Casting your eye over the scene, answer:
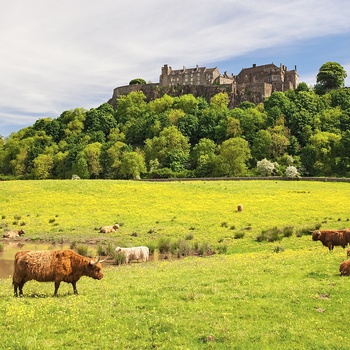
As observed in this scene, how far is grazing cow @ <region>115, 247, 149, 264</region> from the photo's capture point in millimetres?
27570

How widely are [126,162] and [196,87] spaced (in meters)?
68.9

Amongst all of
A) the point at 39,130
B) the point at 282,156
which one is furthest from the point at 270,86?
the point at 39,130

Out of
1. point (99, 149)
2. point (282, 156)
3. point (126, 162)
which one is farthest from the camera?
point (99, 149)

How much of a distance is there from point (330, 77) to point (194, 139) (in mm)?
56665

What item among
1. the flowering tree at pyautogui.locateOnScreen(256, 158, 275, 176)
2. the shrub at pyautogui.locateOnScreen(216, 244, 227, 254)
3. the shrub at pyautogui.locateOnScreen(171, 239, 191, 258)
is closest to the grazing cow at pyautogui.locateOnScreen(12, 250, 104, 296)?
the shrub at pyautogui.locateOnScreen(171, 239, 191, 258)

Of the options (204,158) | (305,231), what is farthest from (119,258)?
(204,158)

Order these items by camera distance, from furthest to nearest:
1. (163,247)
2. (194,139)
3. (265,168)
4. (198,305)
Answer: (194,139) < (265,168) < (163,247) < (198,305)

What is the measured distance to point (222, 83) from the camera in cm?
17025

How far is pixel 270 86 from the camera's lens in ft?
502

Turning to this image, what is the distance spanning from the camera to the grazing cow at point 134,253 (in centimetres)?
2757

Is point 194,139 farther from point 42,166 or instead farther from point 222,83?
point 222,83

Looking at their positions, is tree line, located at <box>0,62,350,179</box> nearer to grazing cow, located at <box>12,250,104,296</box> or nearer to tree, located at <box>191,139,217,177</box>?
tree, located at <box>191,139,217,177</box>

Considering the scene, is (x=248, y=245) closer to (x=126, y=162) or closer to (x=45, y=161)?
(x=126, y=162)

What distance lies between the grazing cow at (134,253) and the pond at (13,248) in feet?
22.0
